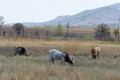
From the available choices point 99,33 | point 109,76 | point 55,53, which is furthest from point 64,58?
point 99,33

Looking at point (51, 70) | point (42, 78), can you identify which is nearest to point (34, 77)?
point (42, 78)

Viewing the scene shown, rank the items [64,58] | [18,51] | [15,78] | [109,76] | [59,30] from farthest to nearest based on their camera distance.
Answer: [59,30] → [18,51] → [64,58] → [109,76] → [15,78]

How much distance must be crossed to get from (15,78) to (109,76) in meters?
3.92

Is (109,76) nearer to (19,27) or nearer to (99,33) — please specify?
(99,33)

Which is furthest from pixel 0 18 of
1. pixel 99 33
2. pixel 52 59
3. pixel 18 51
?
pixel 52 59

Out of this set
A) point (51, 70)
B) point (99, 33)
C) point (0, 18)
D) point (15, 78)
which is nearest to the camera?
point (15, 78)

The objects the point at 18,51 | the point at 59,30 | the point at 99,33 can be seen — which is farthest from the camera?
the point at 59,30

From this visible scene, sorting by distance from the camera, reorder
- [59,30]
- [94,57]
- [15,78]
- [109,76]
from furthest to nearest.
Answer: [59,30]
[94,57]
[109,76]
[15,78]

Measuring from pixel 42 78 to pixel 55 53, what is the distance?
38.4ft

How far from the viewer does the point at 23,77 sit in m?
15.1

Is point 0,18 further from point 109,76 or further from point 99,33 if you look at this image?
point 109,76

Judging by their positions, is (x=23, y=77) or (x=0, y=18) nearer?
(x=23, y=77)

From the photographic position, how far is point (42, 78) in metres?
15.3

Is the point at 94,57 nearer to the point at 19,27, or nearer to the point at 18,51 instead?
the point at 18,51
